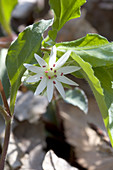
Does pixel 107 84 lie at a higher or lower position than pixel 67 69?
lower

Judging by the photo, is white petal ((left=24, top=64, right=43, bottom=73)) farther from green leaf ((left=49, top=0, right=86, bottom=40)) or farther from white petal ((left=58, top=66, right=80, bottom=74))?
green leaf ((left=49, top=0, right=86, bottom=40))

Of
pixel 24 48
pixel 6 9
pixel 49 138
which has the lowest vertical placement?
pixel 49 138

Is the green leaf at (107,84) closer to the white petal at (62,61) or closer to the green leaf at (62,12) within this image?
the white petal at (62,61)

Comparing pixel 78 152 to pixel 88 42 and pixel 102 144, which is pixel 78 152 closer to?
pixel 102 144

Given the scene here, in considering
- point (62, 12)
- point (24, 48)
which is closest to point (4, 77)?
point (24, 48)

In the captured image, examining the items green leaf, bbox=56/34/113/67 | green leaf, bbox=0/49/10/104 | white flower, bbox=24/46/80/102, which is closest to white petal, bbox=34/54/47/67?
white flower, bbox=24/46/80/102

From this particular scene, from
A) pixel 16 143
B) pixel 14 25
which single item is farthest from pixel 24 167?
pixel 14 25

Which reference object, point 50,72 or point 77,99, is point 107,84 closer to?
point 50,72
